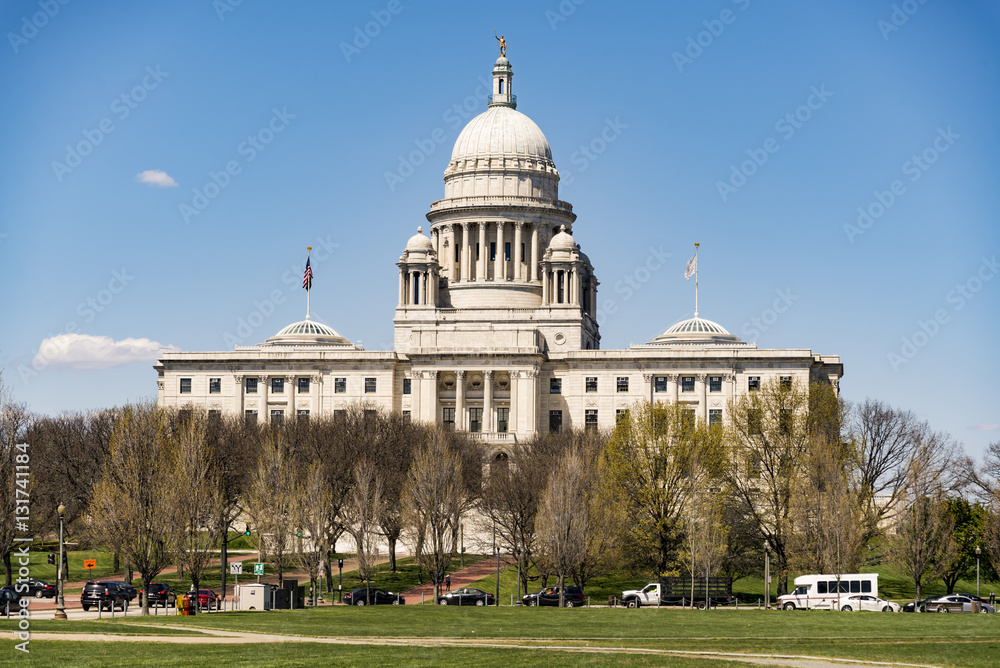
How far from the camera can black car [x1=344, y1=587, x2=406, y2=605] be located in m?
90.0

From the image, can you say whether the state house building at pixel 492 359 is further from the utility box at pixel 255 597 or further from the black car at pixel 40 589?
the utility box at pixel 255 597

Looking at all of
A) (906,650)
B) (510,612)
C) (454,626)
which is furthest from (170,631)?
(906,650)

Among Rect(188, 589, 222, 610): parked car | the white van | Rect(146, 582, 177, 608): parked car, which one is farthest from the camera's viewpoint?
the white van

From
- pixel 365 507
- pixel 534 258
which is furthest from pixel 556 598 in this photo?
pixel 534 258

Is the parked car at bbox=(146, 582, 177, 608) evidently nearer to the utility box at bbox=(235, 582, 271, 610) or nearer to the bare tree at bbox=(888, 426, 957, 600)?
the utility box at bbox=(235, 582, 271, 610)

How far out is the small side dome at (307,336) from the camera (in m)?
170

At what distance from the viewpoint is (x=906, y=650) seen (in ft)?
177

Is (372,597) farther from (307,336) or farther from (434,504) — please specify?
(307,336)

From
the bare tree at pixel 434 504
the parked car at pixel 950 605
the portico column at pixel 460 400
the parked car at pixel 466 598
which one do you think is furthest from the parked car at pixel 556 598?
the portico column at pixel 460 400

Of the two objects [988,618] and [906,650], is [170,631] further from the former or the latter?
[988,618]

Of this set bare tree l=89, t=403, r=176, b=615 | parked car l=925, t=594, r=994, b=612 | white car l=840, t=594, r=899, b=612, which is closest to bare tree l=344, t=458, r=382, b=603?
bare tree l=89, t=403, r=176, b=615

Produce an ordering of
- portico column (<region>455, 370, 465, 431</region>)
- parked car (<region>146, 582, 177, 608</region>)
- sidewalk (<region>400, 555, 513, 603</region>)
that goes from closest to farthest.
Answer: parked car (<region>146, 582, 177, 608</region>)
sidewalk (<region>400, 555, 513, 603</region>)
portico column (<region>455, 370, 465, 431</region>)

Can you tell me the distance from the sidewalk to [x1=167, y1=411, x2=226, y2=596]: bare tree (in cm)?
1373

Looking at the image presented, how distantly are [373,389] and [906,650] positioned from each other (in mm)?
108235
